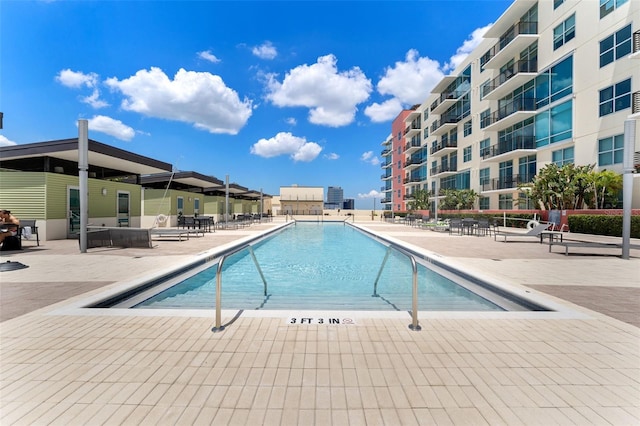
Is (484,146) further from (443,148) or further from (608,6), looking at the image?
(608,6)

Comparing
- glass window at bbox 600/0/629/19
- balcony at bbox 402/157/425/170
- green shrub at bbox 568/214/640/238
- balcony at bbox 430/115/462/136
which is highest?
glass window at bbox 600/0/629/19

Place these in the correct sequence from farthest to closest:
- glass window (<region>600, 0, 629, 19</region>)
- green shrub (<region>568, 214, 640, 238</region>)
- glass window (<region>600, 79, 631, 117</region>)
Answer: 1. glass window (<region>600, 0, 629, 19</region>)
2. glass window (<region>600, 79, 631, 117</region>)
3. green shrub (<region>568, 214, 640, 238</region>)

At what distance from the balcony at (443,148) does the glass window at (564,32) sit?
1464cm

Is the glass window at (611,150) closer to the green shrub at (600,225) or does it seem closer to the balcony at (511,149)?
the green shrub at (600,225)

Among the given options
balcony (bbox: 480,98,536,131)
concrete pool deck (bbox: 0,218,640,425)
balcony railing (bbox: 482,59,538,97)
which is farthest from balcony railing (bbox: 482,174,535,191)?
concrete pool deck (bbox: 0,218,640,425)

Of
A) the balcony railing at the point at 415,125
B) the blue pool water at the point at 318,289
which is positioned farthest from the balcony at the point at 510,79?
the blue pool water at the point at 318,289

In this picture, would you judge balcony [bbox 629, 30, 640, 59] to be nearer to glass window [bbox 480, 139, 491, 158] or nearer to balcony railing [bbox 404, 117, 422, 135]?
glass window [bbox 480, 139, 491, 158]

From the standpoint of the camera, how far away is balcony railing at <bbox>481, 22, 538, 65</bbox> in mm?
22828

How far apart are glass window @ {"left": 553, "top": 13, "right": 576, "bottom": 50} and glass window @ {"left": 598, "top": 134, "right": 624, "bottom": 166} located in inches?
314

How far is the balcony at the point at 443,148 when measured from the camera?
35.2 meters

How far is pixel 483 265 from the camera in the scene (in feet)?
24.9

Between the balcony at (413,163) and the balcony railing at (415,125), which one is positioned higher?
the balcony railing at (415,125)

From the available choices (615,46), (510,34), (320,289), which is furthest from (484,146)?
(320,289)

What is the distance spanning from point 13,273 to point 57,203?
7.98 m
